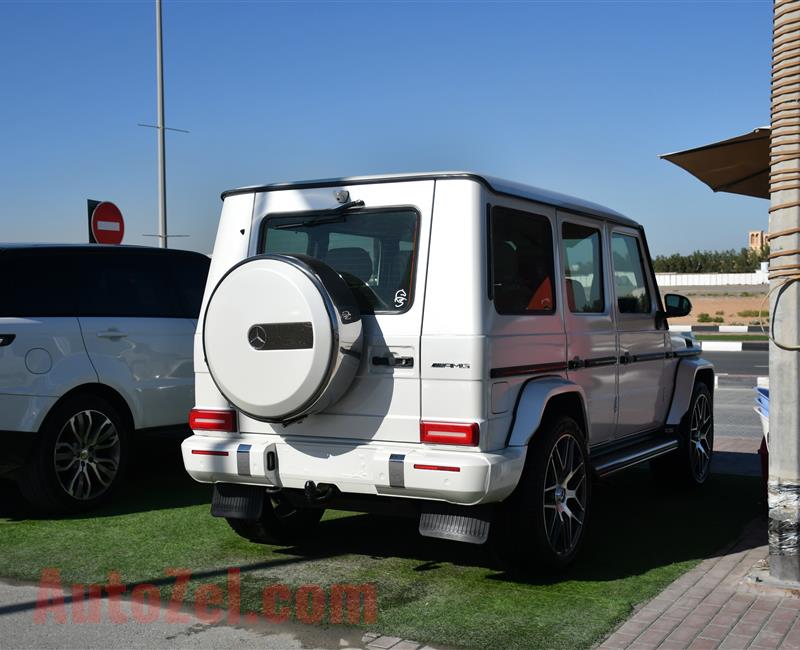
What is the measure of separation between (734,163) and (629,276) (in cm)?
123

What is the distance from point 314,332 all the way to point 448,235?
2.74ft

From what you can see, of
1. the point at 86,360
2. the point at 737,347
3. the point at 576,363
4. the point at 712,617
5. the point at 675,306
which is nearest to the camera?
the point at 712,617

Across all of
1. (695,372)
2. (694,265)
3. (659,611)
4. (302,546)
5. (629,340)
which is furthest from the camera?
(694,265)

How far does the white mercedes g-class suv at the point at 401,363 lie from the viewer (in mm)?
4746

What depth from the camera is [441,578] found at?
521 centimetres

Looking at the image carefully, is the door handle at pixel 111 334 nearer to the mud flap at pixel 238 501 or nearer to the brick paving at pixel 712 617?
the mud flap at pixel 238 501

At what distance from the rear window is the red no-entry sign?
691 cm

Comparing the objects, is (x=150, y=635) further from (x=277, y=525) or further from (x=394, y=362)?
(x=394, y=362)

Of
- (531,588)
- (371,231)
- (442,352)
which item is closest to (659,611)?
(531,588)

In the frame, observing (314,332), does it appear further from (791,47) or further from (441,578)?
(791,47)

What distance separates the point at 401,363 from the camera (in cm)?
488

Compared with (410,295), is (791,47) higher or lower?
higher

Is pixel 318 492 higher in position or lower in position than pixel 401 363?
lower

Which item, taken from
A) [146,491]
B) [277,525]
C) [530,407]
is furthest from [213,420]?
[146,491]
